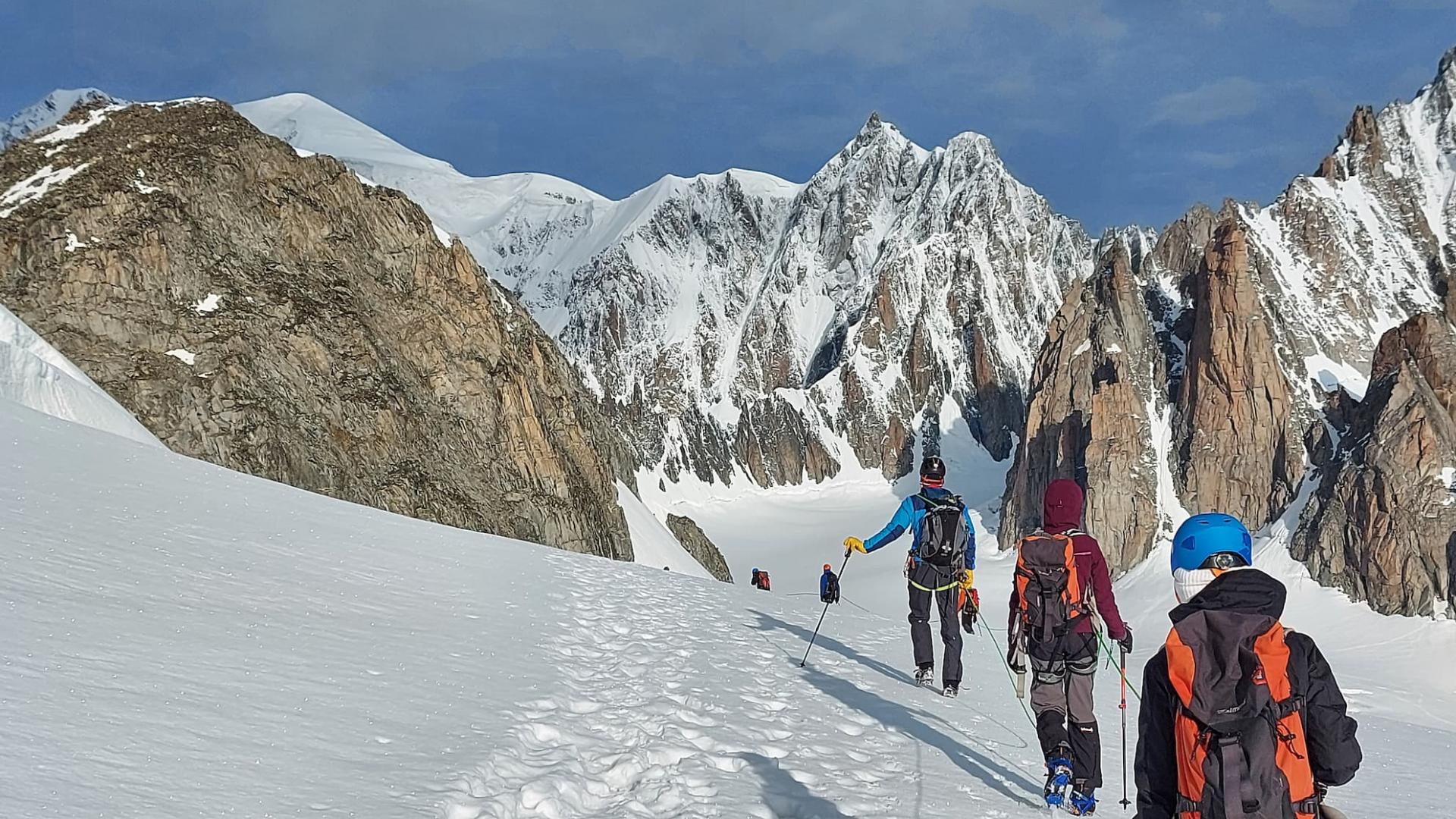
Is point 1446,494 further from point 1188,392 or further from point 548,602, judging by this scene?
point 548,602

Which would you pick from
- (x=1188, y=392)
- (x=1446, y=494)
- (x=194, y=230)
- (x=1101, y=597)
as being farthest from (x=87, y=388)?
(x=1188, y=392)

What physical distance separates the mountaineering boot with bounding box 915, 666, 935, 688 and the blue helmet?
25.0 ft

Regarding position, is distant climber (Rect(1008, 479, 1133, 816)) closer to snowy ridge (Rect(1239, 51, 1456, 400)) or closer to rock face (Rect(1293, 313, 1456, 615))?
rock face (Rect(1293, 313, 1456, 615))

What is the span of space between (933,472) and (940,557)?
0.96 m

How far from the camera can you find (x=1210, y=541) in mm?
4004

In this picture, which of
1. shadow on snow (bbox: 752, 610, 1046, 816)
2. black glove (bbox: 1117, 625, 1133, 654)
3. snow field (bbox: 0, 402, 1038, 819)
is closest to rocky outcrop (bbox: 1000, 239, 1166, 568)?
shadow on snow (bbox: 752, 610, 1046, 816)

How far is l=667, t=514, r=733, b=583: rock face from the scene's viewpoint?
A: 76875mm

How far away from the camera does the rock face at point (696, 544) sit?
76.9 meters

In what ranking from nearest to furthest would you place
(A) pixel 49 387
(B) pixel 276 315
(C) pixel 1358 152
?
1. (A) pixel 49 387
2. (B) pixel 276 315
3. (C) pixel 1358 152

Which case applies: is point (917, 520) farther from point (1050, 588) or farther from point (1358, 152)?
point (1358, 152)

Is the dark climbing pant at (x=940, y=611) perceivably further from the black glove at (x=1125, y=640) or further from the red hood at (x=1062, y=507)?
the red hood at (x=1062, y=507)

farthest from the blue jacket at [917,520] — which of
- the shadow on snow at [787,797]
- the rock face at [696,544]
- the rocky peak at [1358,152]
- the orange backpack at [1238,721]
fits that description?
the rocky peak at [1358,152]

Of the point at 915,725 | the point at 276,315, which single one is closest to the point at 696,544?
the point at 276,315

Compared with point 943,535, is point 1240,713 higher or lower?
lower
